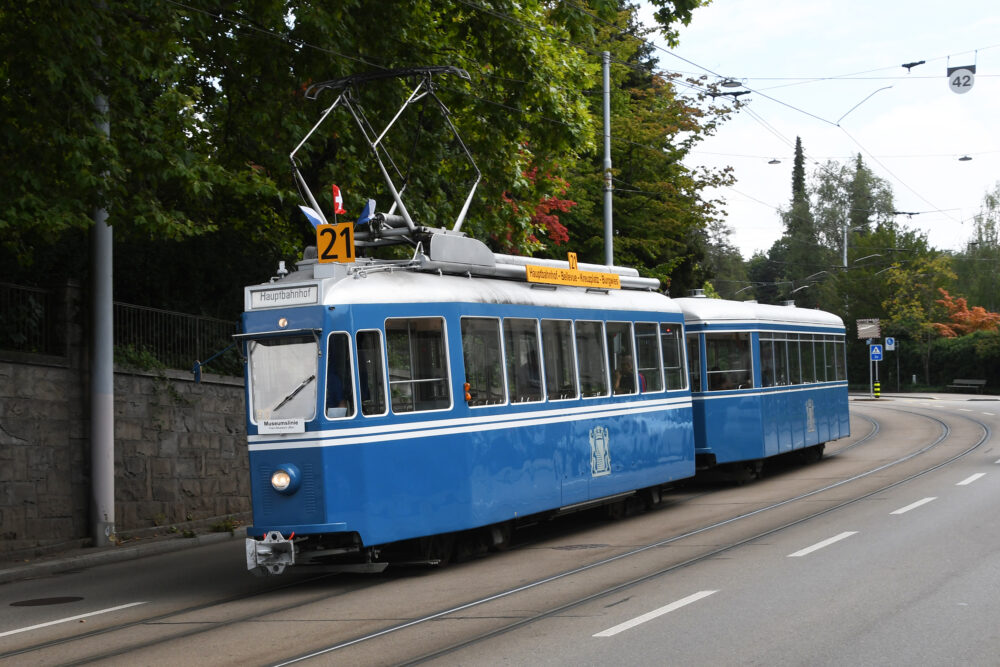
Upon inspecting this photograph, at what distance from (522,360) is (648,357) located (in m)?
3.43

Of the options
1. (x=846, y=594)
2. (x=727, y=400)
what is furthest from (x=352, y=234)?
(x=727, y=400)

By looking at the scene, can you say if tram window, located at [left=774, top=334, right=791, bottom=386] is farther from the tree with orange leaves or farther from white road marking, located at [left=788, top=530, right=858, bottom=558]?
the tree with orange leaves

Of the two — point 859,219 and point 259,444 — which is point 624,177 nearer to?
point 259,444

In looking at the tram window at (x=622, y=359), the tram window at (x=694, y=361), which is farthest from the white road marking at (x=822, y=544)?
the tram window at (x=694, y=361)

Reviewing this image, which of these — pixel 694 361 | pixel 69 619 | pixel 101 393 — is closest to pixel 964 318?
pixel 694 361

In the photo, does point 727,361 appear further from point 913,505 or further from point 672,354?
point 913,505

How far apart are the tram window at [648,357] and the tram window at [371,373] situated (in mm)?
5350

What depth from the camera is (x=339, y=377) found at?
1090cm

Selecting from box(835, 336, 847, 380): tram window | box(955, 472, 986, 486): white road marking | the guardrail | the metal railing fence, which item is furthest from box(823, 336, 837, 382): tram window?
the metal railing fence

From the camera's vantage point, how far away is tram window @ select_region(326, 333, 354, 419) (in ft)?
35.6

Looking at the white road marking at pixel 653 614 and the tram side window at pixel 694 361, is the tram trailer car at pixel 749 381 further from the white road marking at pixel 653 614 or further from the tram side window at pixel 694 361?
the white road marking at pixel 653 614

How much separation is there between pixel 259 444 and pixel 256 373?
2.22ft

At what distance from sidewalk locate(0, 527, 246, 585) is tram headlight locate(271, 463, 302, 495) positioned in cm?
419

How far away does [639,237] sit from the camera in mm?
35344
